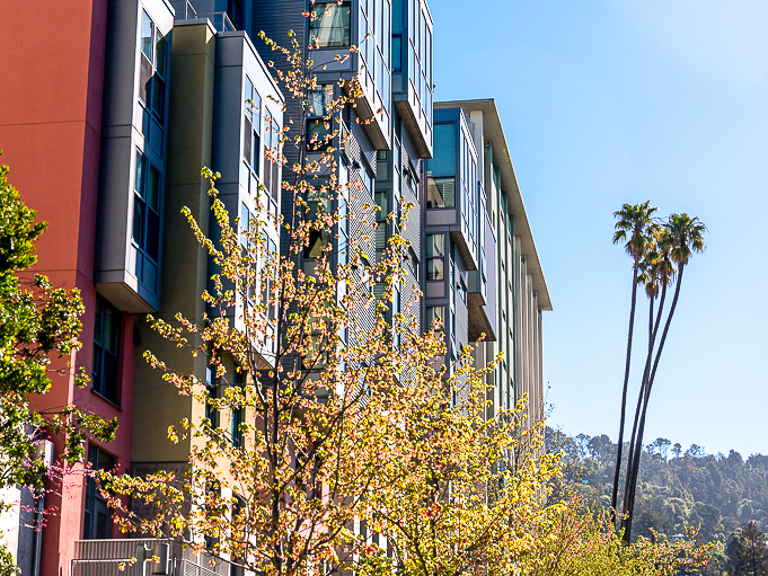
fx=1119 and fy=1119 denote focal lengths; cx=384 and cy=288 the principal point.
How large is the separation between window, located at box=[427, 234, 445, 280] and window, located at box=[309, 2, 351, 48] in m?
15.7

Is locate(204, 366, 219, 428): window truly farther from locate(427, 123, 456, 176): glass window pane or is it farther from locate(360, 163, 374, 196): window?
locate(427, 123, 456, 176): glass window pane

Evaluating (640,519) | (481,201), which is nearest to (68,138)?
(481,201)

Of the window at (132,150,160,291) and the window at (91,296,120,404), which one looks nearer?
the window at (91,296,120,404)

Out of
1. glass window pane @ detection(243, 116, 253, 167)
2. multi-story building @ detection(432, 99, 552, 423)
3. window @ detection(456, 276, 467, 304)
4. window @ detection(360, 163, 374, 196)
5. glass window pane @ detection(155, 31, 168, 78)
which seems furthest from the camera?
window @ detection(456, 276, 467, 304)

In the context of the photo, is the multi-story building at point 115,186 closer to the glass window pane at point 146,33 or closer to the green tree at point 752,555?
the glass window pane at point 146,33

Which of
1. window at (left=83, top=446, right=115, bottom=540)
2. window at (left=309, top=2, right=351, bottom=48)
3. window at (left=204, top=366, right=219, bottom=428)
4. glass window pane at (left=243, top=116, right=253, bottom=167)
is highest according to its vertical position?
window at (left=309, top=2, right=351, bottom=48)

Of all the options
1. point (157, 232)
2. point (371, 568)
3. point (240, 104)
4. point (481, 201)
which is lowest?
point (371, 568)

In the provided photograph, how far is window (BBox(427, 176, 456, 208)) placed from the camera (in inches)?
1924

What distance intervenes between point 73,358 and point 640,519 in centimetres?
15454

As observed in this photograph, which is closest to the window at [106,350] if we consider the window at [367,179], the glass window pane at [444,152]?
the window at [367,179]

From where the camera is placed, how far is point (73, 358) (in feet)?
70.8

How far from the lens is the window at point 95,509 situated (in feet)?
73.2

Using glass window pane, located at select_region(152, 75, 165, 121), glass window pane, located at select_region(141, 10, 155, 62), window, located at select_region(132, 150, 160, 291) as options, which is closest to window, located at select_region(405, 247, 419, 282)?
glass window pane, located at select_region(152, 75, 165, 121)

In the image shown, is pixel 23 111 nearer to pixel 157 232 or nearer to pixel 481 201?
pixel 157 232
